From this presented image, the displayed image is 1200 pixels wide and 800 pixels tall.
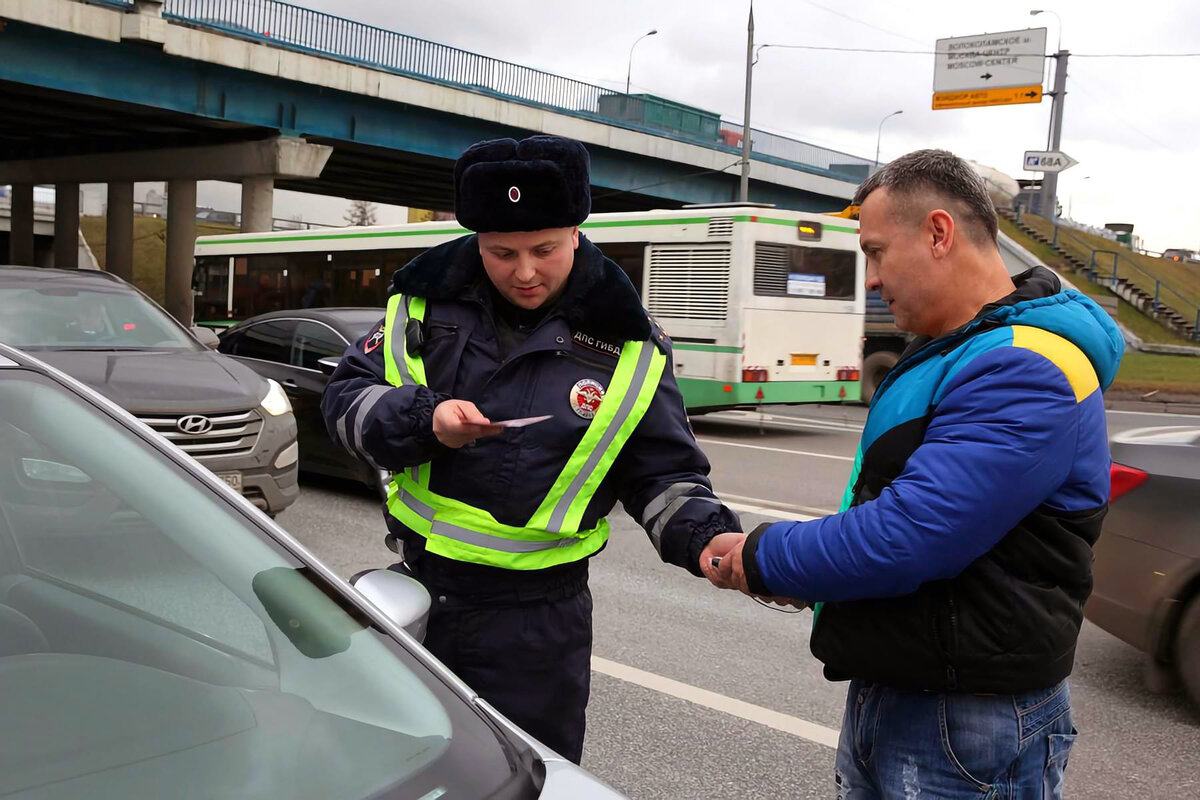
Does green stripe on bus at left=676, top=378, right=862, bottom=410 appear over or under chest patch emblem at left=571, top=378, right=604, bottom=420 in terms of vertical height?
under

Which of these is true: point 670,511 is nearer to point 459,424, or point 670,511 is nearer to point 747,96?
point 459,424

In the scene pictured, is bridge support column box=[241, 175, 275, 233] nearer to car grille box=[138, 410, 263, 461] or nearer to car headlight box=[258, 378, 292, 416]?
car headlight box=[258, 378, 292, 416]

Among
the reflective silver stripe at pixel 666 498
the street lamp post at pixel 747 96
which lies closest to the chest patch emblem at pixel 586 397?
the reflective silver stripe at pixel 666 498

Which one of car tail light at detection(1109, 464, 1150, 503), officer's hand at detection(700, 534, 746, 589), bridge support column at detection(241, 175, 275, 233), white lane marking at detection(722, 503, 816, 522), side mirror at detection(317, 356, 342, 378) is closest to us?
officer's hand at detection(700, 534, 746, 589)

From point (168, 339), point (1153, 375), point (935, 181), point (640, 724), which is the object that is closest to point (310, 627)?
point (935, 181)

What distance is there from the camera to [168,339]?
24.3 feet

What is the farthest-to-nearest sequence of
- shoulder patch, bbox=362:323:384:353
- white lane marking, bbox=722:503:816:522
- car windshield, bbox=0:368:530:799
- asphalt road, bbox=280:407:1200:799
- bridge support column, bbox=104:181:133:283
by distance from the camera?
bridge support column, bbox=104:181:133:283, white lane marking, bbox=722:503:816:522, asphalt road, bbox=280:407:1200:799, shoulder patch, bbox=362:323:384:353, car windshield, bbox=0:368:530:799

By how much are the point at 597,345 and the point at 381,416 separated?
471mm

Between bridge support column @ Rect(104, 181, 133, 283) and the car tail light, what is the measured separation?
118 feet

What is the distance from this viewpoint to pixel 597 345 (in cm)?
231

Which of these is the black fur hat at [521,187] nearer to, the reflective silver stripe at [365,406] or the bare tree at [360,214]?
the reflective silver stripe at [365,406]

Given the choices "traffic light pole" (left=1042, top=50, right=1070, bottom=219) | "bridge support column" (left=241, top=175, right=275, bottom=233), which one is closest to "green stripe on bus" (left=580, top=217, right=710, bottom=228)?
"bridge support column" (left=241, top=175, right=275, bottom=233)

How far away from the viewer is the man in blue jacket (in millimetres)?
1734

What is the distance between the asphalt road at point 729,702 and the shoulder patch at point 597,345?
6.31 feet
